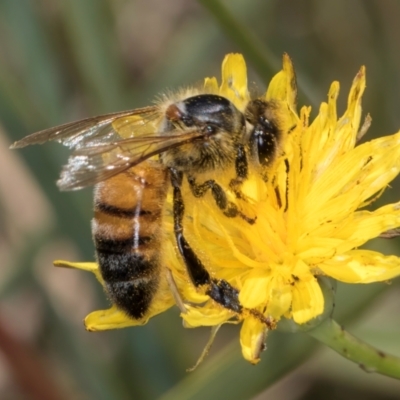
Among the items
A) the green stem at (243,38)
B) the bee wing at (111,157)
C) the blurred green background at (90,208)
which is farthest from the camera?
the blurred green background at (90,208)

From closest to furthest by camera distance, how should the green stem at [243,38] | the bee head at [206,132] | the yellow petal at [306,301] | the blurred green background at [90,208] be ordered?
the yellow petal at [306,301]
the bee head at [206,132]
the green stem at [243,38]
the blurred green background at [90,208]

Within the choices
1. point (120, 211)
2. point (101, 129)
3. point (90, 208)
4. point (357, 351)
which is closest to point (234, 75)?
point (101, 129)

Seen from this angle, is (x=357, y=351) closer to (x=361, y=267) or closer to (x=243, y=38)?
(x=361, y=267)

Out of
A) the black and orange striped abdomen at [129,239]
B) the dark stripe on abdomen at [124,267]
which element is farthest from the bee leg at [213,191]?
the dark stripe on abdomen at [124,267]

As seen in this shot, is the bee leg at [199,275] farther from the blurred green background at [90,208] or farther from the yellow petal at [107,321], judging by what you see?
the blurred green background at [90,208]

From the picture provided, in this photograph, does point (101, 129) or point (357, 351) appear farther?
point (101, 129)

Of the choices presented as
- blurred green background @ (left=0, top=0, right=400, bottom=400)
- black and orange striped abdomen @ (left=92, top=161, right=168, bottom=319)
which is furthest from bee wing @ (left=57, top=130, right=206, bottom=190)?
blurred green background @ (left=0, top=0, right=400, bottom=400)

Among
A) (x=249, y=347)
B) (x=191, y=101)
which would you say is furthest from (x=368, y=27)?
(x=249, y=347)

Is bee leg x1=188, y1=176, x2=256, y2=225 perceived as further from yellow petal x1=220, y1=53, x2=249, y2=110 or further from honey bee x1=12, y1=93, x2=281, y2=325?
yellow petal x1=220, y1=53, x2=249, y2=110
